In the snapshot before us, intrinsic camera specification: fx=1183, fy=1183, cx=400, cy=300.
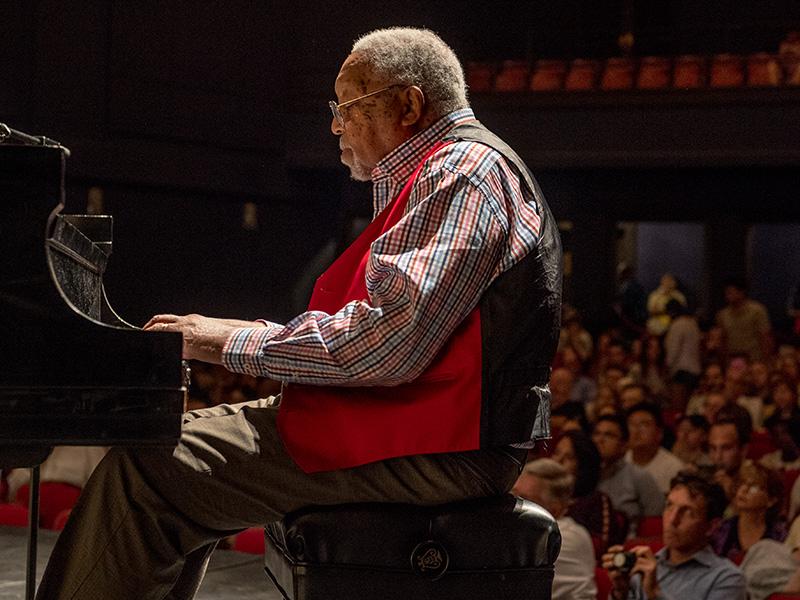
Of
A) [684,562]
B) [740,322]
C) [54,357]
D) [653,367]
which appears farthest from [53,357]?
[740,322]

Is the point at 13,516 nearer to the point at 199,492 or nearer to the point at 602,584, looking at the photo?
the point at 602,584

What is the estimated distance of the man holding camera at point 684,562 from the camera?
3287 mm

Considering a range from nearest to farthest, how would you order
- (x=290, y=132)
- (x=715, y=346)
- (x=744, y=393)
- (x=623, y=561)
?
1. (x=623, y=561)
2. (x=744, y=393)
3. (x=715, y=346)
4. (x=290, y=132)

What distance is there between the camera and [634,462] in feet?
16.6

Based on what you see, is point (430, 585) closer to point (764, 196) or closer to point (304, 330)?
point (304, 330)

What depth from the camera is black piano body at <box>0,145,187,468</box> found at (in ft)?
5.31

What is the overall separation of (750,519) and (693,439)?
1.18 meters

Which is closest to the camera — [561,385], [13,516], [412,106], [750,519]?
[412,106]

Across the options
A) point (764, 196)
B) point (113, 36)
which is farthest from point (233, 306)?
point (764, 196)

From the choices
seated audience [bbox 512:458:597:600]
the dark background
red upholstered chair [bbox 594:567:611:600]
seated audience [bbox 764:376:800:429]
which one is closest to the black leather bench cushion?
seated audience [bbox 512:458:597:600]

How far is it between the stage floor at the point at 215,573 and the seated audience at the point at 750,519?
5.42ft

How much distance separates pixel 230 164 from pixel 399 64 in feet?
25.8

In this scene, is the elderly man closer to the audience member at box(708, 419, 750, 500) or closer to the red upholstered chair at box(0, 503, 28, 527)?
the red upholstered chair at box(0, 503, 28, 527)

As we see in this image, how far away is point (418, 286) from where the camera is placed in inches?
67.4
